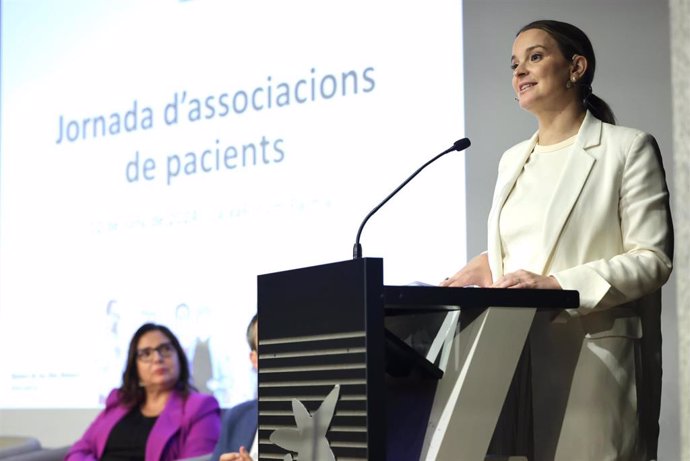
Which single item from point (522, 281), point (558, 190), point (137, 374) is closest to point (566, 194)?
point (558, 190)

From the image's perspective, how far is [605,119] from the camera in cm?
234

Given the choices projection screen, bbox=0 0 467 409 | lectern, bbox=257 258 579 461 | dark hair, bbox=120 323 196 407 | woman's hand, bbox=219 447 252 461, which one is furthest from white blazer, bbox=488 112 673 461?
Result: dark hair, bbox=120 323 196 407

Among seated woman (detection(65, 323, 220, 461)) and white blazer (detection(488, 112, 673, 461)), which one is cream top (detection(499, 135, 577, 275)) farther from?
seated woman (detection(65, 323, 220, 461))

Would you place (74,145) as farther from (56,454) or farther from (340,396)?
(340,396)

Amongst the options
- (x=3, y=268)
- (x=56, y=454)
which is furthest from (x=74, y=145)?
(x=56, y=454)

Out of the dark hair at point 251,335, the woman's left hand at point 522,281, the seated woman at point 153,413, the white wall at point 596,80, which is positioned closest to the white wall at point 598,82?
the white wall at point 596,80

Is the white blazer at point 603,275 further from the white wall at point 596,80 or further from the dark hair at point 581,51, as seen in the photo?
the white wall at point 596,80

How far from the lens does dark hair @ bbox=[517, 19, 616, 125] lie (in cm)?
233

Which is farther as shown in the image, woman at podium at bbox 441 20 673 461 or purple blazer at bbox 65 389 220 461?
purple blazer at bbox 65 389 220 461

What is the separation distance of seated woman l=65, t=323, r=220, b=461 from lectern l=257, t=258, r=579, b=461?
105 inches

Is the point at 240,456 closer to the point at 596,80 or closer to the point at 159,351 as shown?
the point at 159,351

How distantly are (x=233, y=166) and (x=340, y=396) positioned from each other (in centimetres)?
287

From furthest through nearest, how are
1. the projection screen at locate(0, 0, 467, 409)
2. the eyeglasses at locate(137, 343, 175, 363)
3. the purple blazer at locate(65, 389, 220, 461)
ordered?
the eyeglasses at locate(137, 343, 175, 363) → the purple blazer at locate(65, 389, 220, 461) → the projection screen at locate(0, 0, 467, 409)

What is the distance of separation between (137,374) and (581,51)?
2889 mm
